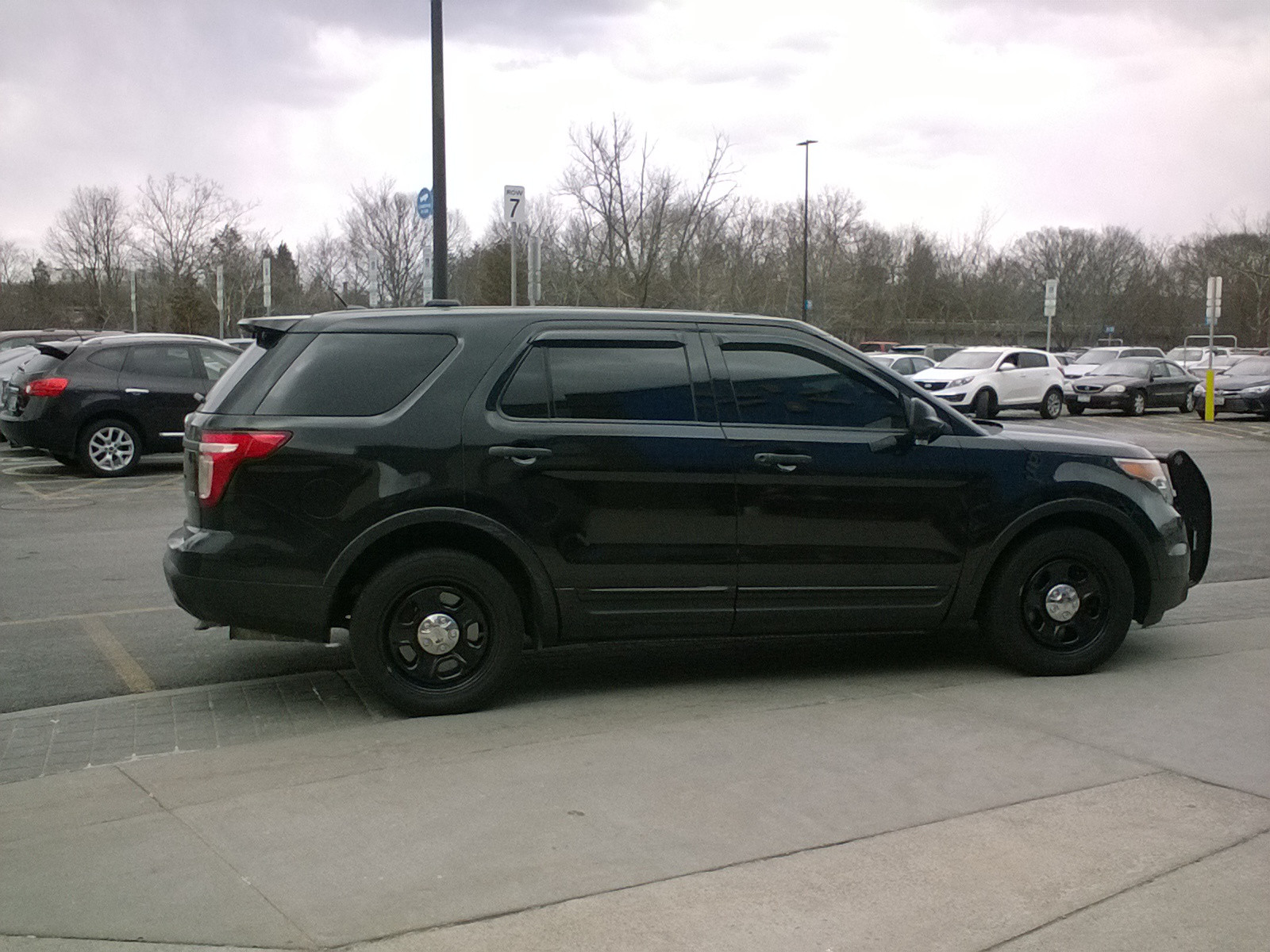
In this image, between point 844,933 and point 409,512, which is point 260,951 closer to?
point 844,933

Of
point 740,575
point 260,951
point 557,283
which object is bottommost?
point 260,951

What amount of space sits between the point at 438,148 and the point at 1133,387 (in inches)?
901

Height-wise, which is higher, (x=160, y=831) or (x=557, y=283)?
(x=557, y=283)

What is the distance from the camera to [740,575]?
5.98 m

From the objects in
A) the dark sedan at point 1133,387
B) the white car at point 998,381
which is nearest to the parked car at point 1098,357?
the dark sedan at point 1133,387

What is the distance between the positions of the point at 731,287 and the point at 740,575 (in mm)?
29427

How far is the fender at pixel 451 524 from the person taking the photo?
562cm

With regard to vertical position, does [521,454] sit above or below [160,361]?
below

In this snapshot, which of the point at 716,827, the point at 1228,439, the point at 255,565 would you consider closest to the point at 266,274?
the point at 1228,439

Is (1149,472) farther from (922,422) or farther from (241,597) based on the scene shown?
(241,597)

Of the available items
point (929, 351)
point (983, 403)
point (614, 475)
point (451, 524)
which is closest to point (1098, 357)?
point (929, 351)

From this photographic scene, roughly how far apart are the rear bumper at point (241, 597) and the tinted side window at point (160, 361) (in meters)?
11.2

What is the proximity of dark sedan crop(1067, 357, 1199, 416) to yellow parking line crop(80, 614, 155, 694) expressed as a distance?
29.7 m

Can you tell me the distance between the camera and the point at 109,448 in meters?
15.9
